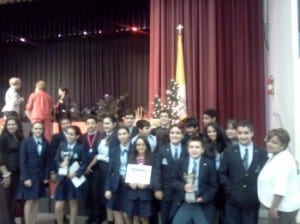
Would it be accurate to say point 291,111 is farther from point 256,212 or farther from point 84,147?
point 84,147

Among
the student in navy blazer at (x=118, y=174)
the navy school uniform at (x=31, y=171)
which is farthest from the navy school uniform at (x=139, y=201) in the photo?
the navy school uniform at (x=31, y=171)

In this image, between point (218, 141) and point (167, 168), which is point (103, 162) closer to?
point (167, 168)

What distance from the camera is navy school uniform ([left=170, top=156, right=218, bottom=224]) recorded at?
5.46 metres

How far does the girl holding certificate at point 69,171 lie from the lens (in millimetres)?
6504

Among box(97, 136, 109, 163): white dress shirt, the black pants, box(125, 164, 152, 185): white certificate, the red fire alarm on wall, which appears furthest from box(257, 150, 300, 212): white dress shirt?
the red fire alarm on wall

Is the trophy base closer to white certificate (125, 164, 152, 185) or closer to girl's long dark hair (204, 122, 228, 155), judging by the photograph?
white certificate (125, 164, 152, 185)

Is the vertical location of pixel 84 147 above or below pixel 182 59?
below

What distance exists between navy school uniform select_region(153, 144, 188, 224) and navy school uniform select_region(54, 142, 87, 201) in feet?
3.91

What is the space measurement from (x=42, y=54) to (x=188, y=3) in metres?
8.90

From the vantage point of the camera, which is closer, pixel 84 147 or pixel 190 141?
pixel 190 141

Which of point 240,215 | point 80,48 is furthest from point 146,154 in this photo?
point 80,48

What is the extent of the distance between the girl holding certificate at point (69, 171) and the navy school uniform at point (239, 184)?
78.4 inches

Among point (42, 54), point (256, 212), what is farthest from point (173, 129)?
point (42, 54)

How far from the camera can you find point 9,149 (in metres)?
6.48
